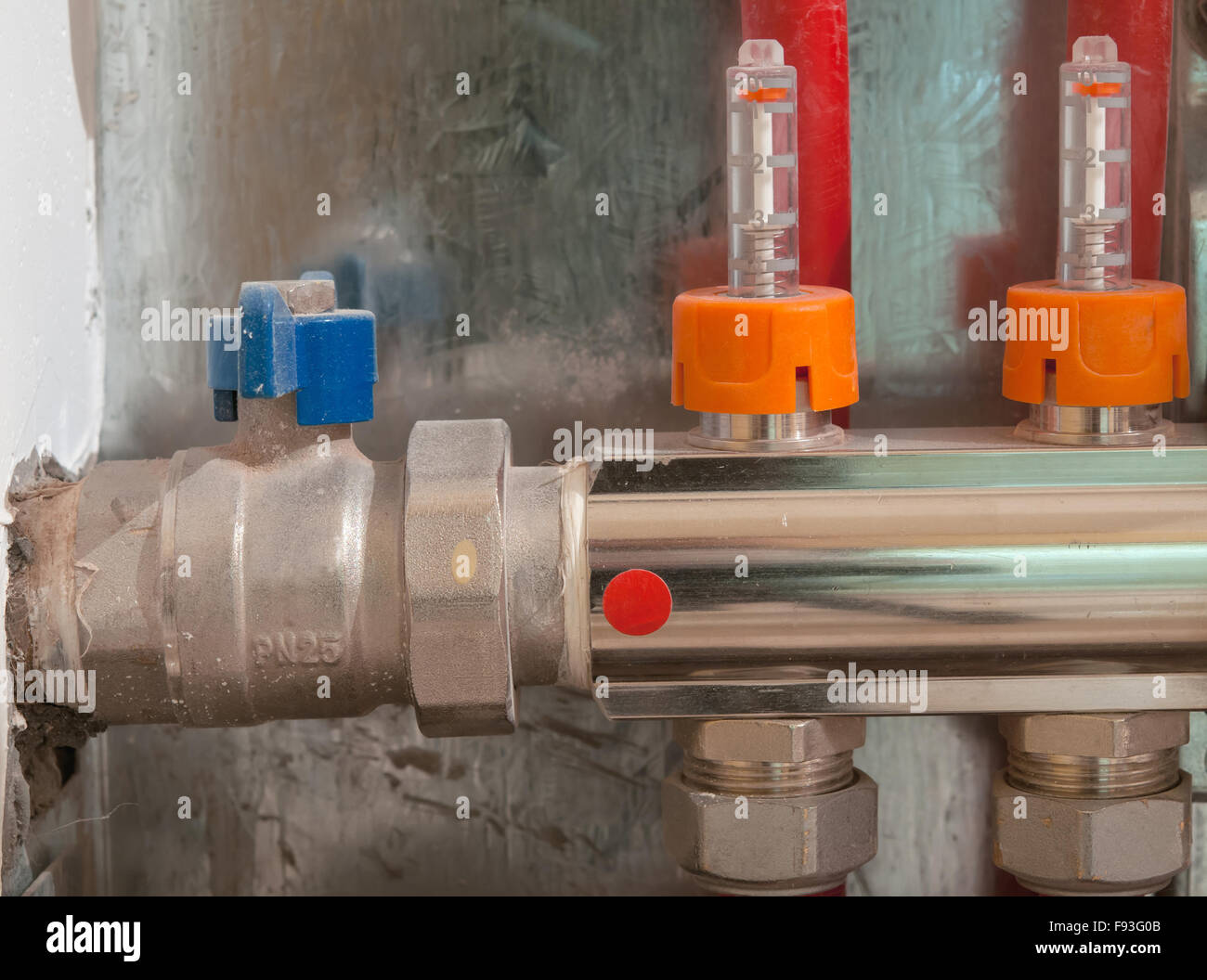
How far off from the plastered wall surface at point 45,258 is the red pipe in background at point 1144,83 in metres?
0.59

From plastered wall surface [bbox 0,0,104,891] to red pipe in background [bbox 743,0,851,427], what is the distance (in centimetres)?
40

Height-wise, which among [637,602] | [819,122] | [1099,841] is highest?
[819,122]

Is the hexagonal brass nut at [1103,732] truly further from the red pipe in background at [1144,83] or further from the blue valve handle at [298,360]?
the blue valve handle at [298,360]

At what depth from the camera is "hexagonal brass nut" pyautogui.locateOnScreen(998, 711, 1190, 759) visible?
694 millimetres

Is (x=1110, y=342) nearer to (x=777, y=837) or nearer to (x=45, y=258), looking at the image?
(x=777, y=837)

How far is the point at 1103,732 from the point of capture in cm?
69

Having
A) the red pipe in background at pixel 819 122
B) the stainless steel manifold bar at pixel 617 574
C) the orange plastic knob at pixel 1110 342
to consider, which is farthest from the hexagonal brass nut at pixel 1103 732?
the red pipe in background at pixel 819 122

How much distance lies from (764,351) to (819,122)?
15cm

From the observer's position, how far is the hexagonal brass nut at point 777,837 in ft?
2.31

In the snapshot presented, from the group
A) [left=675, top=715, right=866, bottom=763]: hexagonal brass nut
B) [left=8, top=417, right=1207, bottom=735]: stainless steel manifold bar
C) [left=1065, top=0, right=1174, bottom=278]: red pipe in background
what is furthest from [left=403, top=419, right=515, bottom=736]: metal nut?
[left=1065, top=0, right=1174, bottom=278]: red pipe in background

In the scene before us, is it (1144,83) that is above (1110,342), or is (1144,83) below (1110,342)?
above

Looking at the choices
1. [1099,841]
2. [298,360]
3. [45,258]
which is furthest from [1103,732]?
[45,258]
